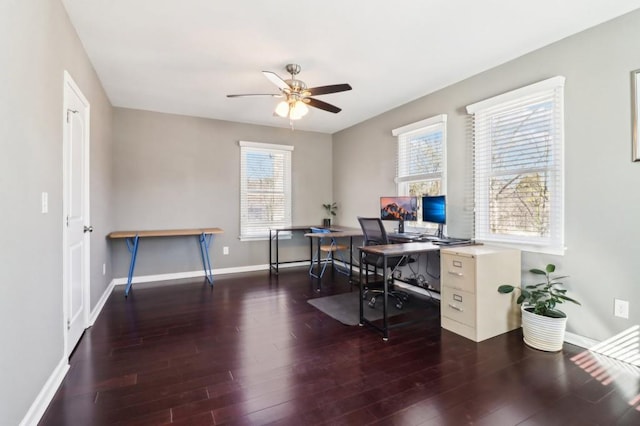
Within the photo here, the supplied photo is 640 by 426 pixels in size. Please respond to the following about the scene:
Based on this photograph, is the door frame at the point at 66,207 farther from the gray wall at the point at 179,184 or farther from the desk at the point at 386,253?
the desk at the point at 386,253

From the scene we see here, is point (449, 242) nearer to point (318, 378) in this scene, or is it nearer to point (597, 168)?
point (597, 168)

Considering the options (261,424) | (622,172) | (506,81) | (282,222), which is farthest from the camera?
(282,222)

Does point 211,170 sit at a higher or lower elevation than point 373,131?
lower

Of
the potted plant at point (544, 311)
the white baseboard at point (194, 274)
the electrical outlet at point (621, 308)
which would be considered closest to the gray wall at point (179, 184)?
the white baseboard at point (194, 274)

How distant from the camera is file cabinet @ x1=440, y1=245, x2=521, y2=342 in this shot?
8.16 feet

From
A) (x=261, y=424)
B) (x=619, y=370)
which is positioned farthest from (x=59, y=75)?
(x=619, y=370)

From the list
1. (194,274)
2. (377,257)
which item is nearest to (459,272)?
(377,257)

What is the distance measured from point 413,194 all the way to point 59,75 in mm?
3778

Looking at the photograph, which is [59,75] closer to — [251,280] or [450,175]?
[251,280]

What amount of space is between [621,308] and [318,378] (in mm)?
2294

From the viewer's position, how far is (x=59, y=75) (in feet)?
6.58

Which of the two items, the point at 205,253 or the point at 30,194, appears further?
the point at 205,253

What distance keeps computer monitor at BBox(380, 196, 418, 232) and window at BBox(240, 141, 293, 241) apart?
84.0 inches

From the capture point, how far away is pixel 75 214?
2.45 metres
